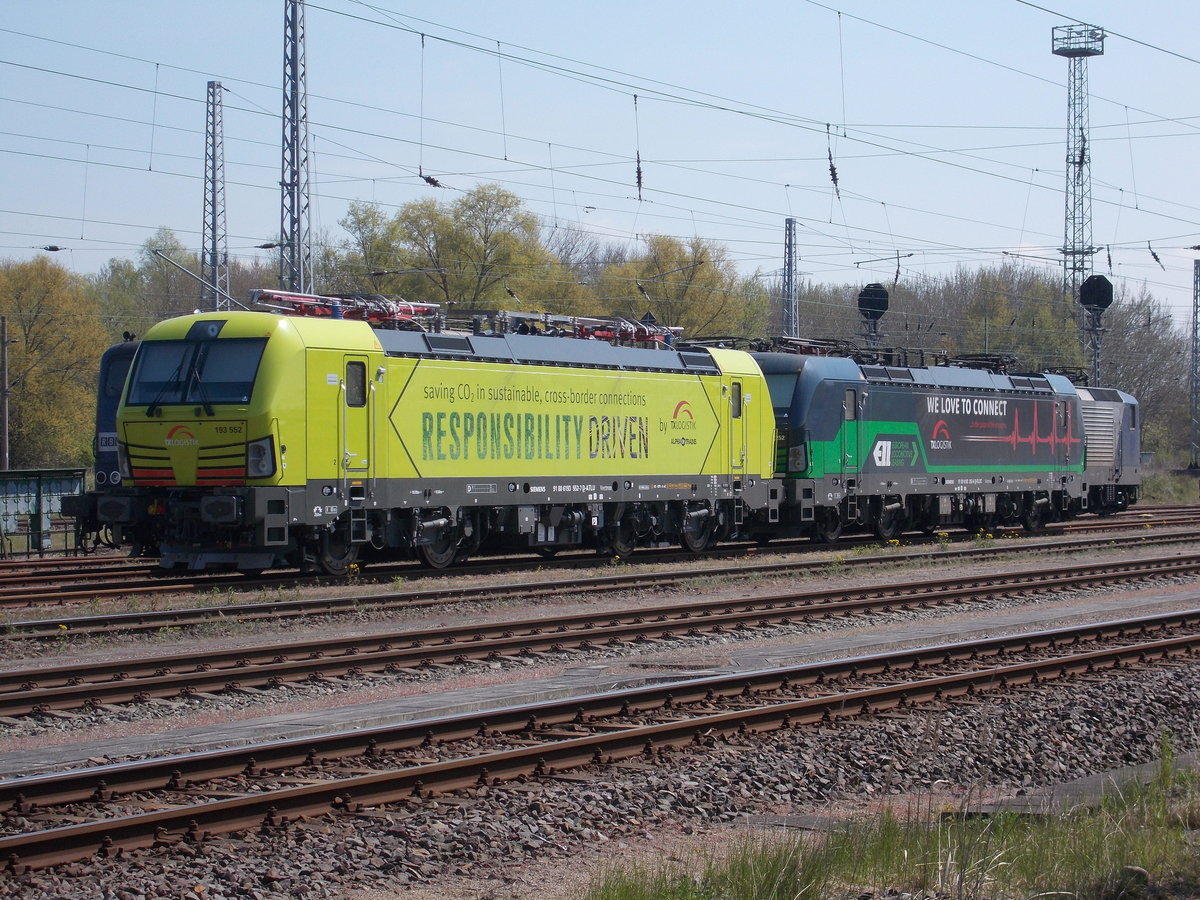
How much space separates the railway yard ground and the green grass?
17cm

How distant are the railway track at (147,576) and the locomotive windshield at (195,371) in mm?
2802

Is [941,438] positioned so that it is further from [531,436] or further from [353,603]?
[353,603]

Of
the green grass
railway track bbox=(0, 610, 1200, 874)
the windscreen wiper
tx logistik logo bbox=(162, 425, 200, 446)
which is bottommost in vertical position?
the green grass

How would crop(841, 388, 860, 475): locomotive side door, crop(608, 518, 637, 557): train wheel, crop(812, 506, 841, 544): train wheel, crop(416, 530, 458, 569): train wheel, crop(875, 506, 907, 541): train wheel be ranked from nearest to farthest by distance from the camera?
crop(416, 530, 458, 569): train wheel < crop(608, 518, 637, 557): train wheel < crop(841, 388, 860, 475): locomotive side door < crop(812, 506, 841, 544): train wheel < crop(875, 506, 907, 541): train wheel

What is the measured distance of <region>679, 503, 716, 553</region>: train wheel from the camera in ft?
81.8

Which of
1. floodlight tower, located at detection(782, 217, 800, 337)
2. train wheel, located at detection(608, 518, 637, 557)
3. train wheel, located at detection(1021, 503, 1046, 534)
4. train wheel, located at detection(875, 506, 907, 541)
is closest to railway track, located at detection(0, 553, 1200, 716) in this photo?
train wheel, located at detection(608, 518, 637, 557)

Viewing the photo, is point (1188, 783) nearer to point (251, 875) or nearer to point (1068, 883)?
point (1068, 883)

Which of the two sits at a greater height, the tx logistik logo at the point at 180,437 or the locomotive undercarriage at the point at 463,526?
the tx logistik logo at the point at 180,437

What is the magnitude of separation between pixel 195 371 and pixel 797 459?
12691 mm

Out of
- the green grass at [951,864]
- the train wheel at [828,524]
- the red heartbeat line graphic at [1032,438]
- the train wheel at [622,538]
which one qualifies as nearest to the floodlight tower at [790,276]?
the red heartbeat line graphic at [1032,438]

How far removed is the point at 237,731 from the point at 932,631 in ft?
30.4

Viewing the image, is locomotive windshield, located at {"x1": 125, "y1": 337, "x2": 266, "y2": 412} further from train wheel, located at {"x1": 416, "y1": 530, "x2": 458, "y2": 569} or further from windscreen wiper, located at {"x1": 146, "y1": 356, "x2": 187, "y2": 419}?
train wheel, located at {"x1": 416, "y1": 530, "x2": 458, "y2": 569}

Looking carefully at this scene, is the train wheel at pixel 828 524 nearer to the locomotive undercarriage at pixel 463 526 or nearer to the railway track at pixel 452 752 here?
the locomotive undercarriage at pixel 463 526

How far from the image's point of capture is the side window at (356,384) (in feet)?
61.8
